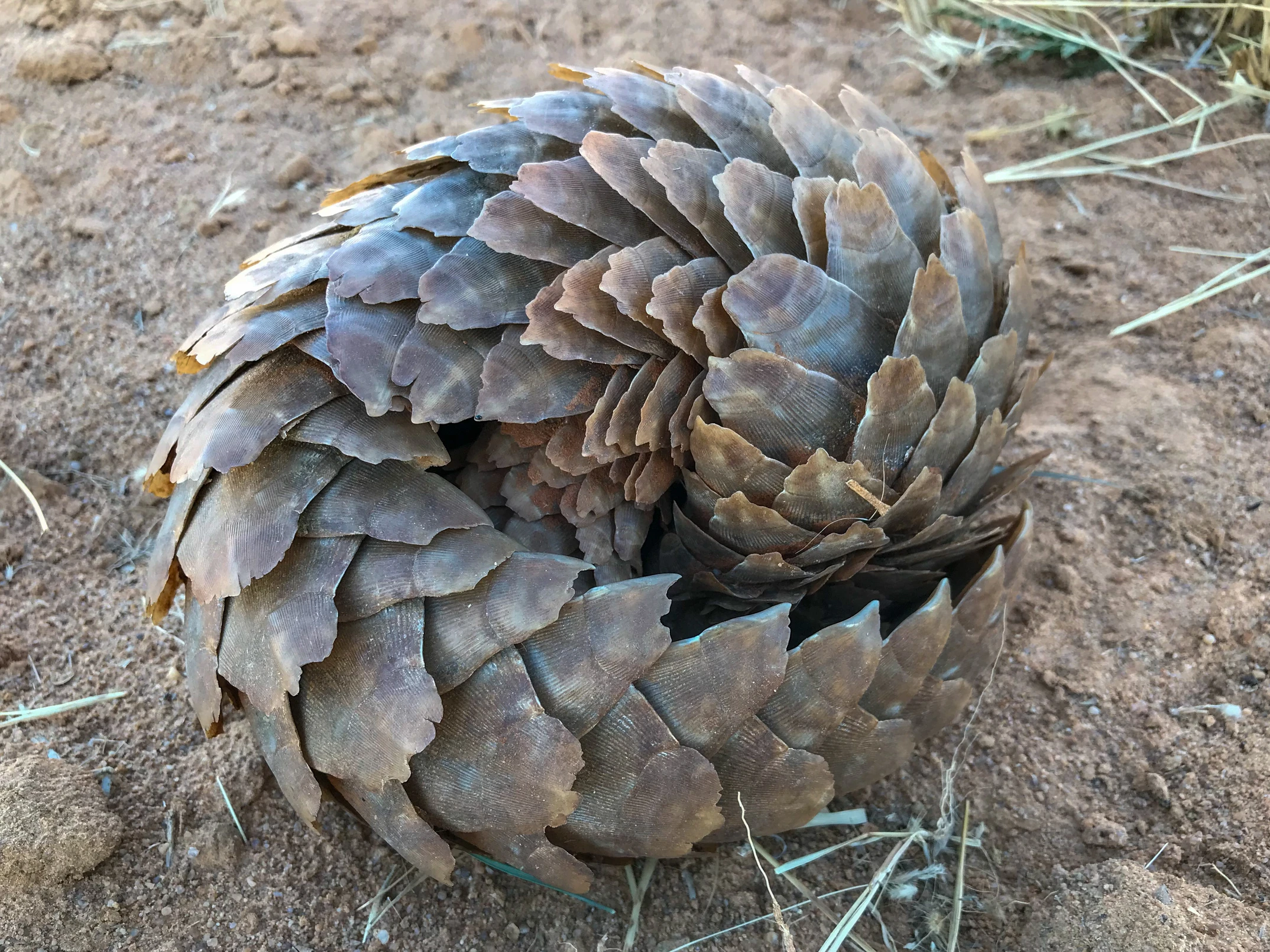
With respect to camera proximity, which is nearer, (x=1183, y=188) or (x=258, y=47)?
(x=1183, y=188)

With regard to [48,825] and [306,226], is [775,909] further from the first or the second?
[306,226]

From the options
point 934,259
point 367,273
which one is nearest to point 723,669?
point 934,259

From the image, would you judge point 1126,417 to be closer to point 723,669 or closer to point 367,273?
point 723,669

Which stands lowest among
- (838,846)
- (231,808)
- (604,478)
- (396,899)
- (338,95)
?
(838,846)

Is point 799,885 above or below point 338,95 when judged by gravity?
below

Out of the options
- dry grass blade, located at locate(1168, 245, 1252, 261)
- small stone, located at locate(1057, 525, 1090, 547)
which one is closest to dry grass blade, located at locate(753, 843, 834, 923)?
small stone, located at locate(1057, 525, 1090, 547)

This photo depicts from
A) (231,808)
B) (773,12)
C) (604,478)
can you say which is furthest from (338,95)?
(231,808)
